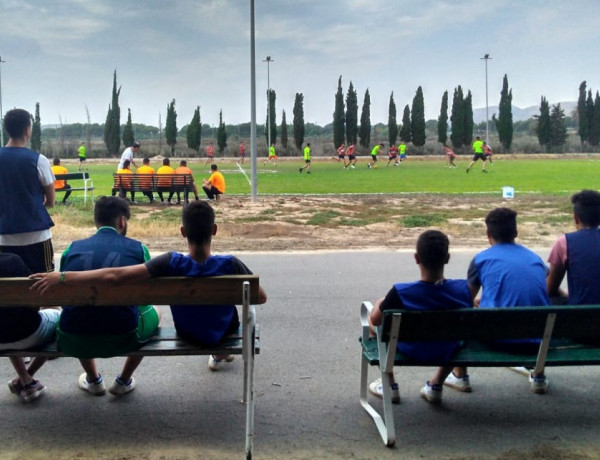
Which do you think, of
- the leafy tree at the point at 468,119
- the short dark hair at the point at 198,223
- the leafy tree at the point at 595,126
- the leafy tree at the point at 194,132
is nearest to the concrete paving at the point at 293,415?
the short dark hair at the point at 198,223

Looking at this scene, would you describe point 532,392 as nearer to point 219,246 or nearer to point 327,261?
point 327,261

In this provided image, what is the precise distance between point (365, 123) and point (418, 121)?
6490mm

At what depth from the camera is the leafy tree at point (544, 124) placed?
74.7 m

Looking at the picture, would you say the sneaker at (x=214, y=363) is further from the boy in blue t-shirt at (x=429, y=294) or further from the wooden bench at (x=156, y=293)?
the boy in blue t-shirt at (x=429, y=294)

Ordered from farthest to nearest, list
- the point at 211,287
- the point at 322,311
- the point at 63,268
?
the point at 322,311 < the point at 63,268 < the point at 211,287

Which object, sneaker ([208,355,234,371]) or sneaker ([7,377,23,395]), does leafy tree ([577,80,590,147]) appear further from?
sneaker ([7,377,23,395])

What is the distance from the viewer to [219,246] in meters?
11.2

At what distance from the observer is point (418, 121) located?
258 feet

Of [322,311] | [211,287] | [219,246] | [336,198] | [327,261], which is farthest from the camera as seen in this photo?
[336,198]

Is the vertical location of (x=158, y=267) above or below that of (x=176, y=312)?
above

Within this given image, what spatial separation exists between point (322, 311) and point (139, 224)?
24.7ft

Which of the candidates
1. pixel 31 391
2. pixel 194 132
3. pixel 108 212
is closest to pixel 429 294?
pixel 108 212

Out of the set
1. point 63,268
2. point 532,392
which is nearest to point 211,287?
point 63,268

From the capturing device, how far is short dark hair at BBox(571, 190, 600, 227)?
449 centimetres
